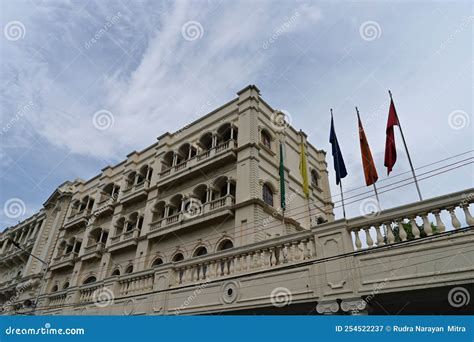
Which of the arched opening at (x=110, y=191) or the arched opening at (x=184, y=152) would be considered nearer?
the arched opening at (x=184, y=152)

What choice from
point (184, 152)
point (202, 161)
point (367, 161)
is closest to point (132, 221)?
point (184, 152)

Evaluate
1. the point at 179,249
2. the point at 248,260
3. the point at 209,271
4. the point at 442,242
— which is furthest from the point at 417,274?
the point at 179,249

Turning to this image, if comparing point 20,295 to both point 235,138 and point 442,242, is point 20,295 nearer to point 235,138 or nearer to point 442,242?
point 235,138

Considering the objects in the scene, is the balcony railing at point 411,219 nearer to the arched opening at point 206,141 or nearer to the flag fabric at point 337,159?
the flag fabric at point 337,159

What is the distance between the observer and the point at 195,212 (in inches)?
672

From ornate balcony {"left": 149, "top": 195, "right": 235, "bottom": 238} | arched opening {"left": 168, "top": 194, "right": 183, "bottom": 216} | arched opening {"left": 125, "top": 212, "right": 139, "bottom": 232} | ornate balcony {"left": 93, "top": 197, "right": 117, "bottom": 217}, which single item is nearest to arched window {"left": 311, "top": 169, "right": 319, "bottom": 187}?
ornate balcony {"left": 149, "top": 195, "right": 235, "bottom": 238}

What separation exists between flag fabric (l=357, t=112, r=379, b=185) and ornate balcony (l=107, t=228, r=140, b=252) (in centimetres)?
1437

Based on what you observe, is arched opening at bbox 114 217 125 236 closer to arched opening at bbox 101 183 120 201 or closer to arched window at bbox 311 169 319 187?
arched opening at bbox 101 183 120 201

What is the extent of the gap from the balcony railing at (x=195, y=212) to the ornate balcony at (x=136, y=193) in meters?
3.06

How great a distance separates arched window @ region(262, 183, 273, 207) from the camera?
1650cm

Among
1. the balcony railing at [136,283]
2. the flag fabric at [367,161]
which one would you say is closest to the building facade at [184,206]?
the balcony railing at [136,283]

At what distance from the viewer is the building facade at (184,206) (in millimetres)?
15289

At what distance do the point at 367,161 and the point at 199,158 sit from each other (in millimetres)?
10747

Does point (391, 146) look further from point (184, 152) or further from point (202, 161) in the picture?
point (184, 152)
